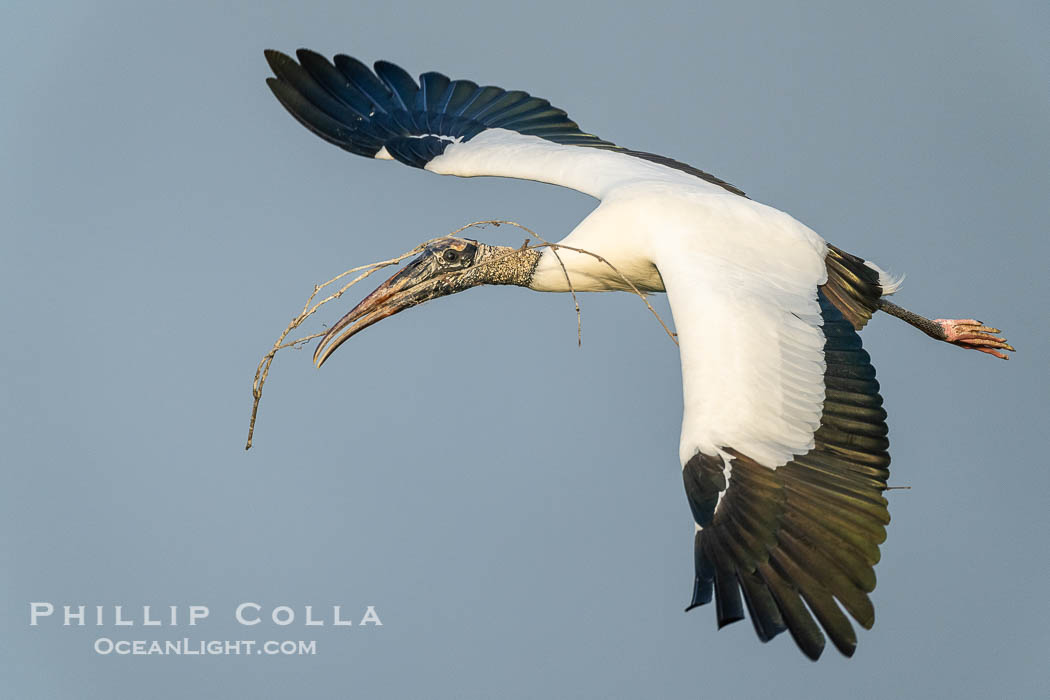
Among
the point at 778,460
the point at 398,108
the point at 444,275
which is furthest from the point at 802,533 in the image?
the point at 398,108

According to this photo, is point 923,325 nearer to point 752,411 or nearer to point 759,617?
point 752,411

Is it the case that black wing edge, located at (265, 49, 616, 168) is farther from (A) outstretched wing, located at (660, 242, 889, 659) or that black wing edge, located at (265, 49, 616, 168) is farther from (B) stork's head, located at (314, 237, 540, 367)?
(A) outstretched wing, located at (660, 242, 889, 659)

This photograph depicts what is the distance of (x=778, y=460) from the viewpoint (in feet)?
19.0

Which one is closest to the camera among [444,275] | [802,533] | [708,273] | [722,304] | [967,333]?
[802,533]

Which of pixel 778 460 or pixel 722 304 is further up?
pixel 722 304

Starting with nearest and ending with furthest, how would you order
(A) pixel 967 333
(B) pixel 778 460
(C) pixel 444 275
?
(B) pixel 778 460 < (C) pixel 444 275 < (A) pixel 967 333

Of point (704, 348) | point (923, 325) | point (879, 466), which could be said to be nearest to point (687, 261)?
point (704, 348)

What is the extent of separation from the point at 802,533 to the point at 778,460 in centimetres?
34

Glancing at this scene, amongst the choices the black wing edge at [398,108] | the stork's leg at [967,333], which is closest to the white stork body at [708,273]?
the black wing edge at [398,108]

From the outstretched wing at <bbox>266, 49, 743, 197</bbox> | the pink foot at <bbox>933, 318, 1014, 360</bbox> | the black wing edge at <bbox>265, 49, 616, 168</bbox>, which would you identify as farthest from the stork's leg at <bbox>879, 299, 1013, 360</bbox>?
the black wing edge at <bbox>265, 49, 616, 168</bbox>

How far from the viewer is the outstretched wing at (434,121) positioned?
8.13 m

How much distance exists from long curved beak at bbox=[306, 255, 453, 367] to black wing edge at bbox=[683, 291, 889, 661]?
7.51ft

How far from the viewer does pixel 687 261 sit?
6.55 metres

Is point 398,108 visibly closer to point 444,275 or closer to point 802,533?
point 444,275
